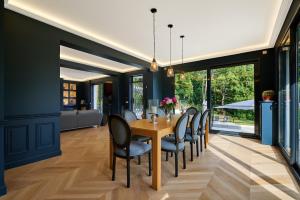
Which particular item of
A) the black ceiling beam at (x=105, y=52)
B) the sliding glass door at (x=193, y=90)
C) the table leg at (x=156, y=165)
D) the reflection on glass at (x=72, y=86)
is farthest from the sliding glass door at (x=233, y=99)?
the reflection on glass at (x=72, y=86)

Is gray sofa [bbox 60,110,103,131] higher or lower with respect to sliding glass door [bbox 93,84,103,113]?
lower

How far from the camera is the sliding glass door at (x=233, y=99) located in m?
4.95

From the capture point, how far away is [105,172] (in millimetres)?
2621

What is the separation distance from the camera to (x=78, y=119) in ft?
19.5

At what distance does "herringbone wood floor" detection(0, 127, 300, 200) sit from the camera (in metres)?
2.00

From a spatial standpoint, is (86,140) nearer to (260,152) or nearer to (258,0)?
(260,152)

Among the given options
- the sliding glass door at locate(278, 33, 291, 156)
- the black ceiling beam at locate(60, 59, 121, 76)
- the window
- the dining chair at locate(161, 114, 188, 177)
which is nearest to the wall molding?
Answer: the dining chair at locate(161, 114, 188, 177)

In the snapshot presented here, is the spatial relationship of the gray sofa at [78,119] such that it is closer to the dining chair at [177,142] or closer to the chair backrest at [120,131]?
the chair backrest at [120,131]

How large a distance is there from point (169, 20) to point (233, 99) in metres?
3.39

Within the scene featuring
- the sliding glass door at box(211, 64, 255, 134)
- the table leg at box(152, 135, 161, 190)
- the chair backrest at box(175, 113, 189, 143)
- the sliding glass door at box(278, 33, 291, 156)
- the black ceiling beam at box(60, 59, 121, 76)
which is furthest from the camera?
the black ceiling beam at box(60, 59, 121, 76)

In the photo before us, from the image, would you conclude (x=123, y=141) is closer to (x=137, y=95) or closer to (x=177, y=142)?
(x=177, y=142)

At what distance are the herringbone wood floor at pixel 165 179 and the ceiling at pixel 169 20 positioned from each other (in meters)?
2.60

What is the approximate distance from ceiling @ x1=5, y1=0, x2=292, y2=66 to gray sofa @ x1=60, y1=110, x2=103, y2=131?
2.88 meters

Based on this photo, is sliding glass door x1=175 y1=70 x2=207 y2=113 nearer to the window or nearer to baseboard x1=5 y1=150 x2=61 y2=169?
the window
